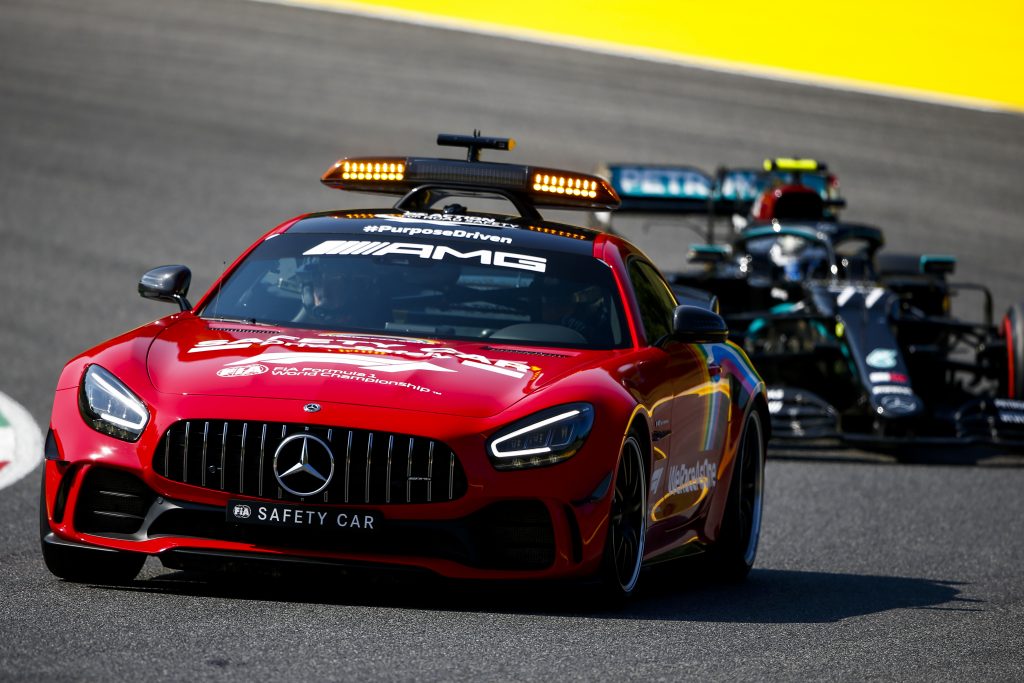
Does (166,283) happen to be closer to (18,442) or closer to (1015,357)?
(18,442)

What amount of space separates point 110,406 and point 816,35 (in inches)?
1150

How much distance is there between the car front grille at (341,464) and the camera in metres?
6.68

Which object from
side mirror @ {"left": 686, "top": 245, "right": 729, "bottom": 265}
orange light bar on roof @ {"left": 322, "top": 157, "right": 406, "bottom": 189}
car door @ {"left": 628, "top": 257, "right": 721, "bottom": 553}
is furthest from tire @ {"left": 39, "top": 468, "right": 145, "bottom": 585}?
side mirror @ {"left": 686, "top": 245, "right": 729, "bottom": 265}

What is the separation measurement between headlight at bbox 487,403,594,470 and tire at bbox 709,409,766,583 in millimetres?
2273

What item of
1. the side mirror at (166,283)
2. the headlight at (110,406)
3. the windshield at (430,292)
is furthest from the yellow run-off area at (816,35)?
the headlight at (110,406)

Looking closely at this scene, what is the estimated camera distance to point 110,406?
6.96 meters

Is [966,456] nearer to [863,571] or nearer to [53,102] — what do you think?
[863,571]

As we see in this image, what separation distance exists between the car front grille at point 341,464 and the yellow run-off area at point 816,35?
2697 centimetres

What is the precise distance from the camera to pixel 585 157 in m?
30.9

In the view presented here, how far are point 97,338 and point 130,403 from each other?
1062cm

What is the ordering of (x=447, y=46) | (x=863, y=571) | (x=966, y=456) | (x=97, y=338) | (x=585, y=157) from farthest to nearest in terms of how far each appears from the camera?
(x=447, y=46) → (x=585, y=157) → (x=97, y=338) → (x=966, y=456) → (x=863, y=571)

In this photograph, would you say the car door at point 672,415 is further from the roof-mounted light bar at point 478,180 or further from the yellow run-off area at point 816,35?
the yellow run-off area at point 816,35

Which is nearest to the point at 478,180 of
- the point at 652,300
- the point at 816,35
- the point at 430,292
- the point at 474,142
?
the point at 474,142

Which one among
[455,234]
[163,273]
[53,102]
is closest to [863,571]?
[455,234]
